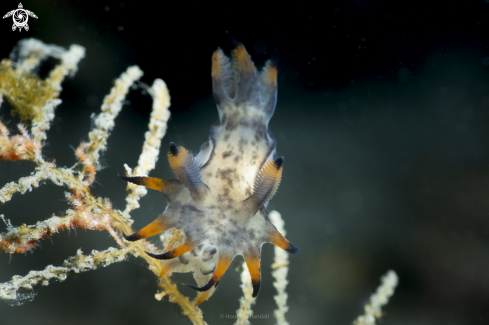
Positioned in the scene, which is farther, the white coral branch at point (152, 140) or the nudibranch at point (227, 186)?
the white coral branch at point (152, 140)

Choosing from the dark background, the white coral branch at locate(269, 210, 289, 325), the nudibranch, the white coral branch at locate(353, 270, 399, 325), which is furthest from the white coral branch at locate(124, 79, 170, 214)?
the white coral branch at locate(353, 270, 399, 325)

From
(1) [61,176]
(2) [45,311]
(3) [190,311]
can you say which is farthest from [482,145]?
(2) [45,311]

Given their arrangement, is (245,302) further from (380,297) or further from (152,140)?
(380,297)

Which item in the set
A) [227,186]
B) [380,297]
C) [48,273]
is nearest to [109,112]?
[48,273]

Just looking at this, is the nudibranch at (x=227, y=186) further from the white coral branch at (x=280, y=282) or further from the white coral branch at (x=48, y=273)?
the white coral branch at (x=280, y=282)

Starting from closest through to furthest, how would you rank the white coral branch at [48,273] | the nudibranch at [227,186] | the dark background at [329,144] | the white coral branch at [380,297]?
the nudibranch at [227,186]
the white coral branch at [48,273]
the dark background at [329,144]
the white coral branch at [380,297]

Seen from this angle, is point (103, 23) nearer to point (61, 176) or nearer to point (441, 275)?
point (61, 176)

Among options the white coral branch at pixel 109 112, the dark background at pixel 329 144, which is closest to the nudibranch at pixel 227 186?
the white coral branch at pixel 109 112

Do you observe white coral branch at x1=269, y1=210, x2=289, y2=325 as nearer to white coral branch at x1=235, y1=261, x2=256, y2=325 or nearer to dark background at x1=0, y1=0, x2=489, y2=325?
dark background at x1=0, y1=0, x2=489, y2=325
